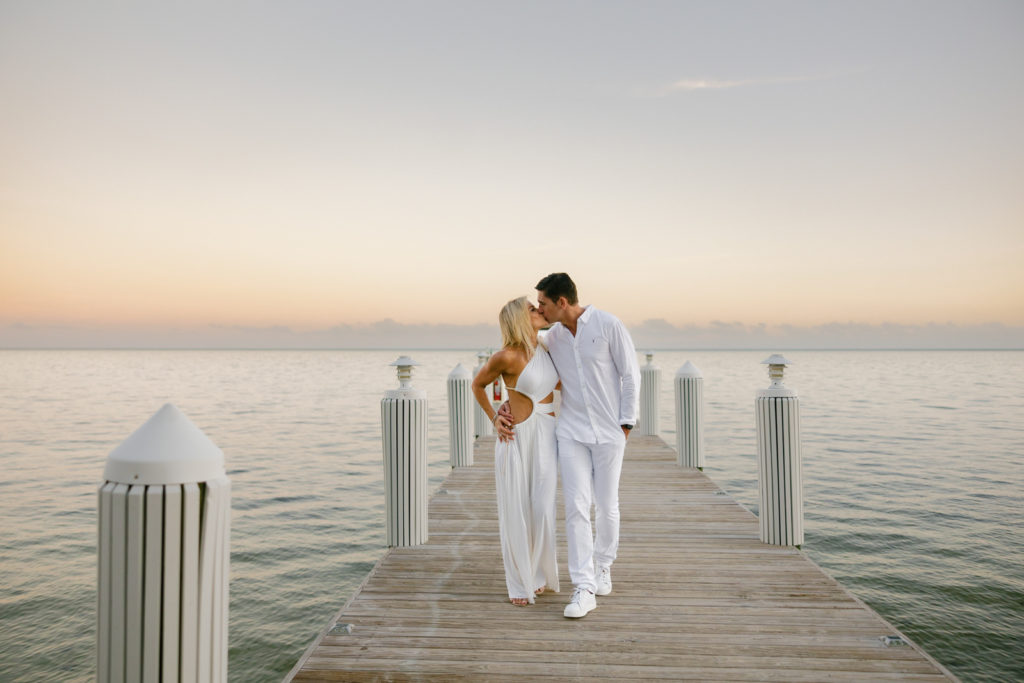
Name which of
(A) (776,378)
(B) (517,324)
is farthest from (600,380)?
(A) (776,378)

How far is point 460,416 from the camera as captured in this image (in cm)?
874

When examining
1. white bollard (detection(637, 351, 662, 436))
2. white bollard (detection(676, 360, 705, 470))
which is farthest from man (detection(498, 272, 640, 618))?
white bollard (detection(637, 351, 662, 436))

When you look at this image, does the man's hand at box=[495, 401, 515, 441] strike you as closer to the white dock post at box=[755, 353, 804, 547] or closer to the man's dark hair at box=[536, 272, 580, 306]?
the man's dark hair at box=[536, 272, 580, 306]

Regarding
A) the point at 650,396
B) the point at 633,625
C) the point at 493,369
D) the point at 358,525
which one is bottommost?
the point at 358,525

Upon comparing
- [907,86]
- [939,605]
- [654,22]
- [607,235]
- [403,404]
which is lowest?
[939,605]

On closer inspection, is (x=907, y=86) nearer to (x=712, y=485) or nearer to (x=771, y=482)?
(x=712, y=485)

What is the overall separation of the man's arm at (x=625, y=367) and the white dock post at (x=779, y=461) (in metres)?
1.56

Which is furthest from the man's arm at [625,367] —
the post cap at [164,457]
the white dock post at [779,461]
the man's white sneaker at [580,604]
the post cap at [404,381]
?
the post cap at [164,457]

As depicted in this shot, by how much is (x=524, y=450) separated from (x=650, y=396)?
754cm

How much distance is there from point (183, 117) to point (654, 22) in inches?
591

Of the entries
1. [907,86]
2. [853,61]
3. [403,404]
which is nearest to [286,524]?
[403,404]

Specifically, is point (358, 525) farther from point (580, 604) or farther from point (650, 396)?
point (580, 604)

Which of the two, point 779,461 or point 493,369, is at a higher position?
point 493,369

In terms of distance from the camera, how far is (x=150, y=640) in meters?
1.68
